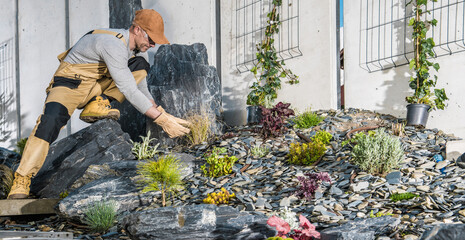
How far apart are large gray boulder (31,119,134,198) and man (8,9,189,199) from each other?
1.74 feet

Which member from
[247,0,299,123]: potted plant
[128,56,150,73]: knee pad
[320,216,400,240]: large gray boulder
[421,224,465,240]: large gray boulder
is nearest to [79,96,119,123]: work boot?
[128,56,150,73]: knee pad

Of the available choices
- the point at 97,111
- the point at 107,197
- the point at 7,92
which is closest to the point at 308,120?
the point at 97,111

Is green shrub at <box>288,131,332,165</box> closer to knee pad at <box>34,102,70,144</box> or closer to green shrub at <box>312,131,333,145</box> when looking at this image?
green shrub at <box>312,131,333,145</box>

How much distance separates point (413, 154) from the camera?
12.6 ft

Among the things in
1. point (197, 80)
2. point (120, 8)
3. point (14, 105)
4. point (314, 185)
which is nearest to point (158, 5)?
point (120, 8)

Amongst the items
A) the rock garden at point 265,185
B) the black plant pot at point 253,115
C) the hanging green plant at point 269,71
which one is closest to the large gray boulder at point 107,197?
the rock garden at point 265,185

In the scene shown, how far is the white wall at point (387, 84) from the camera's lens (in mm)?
4715

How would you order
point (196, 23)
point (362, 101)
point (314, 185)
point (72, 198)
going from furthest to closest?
1. point (196, 23)
2. point (362, 101)
3. point (72, 198)
4. point (314, 185)

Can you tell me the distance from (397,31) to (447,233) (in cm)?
394

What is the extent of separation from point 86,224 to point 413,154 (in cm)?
301

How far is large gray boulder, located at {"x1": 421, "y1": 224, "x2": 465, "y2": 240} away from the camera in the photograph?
5.60 ft

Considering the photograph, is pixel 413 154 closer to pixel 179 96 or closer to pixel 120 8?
pixel 179 96

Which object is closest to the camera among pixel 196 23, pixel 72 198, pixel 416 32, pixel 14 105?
pixel 72 198

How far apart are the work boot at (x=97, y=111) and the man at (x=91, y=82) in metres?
0.29
